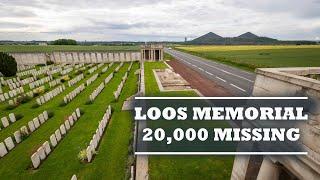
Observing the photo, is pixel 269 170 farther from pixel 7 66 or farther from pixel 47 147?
pixel 7 66

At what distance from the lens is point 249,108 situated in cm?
572

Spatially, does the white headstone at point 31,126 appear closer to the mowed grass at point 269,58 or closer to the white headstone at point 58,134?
the white headstone at point 58,134

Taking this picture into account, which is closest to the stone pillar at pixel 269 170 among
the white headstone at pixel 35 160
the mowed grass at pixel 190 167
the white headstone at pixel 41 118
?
the mowed grass at pixel 190 167

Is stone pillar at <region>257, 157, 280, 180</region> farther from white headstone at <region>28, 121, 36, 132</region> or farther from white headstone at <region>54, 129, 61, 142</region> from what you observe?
white headstone at <region>28, 121, 36, 132</region>

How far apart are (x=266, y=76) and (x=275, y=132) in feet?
4.30

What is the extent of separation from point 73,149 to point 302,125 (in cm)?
1207

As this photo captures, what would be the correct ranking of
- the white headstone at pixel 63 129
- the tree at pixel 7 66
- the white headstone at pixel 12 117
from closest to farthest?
the white headstone at pixel 63 129, the white headstone at pixel 12 117, the tree at pixel 7 66

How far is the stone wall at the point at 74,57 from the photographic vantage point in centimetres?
6366

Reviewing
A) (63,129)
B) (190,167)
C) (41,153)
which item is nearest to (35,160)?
(41,153)

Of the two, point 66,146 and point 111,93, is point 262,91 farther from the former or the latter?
point 111,93

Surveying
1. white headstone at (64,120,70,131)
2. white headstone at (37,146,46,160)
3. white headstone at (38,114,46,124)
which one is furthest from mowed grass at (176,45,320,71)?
white headstone at (37,146,46,160)

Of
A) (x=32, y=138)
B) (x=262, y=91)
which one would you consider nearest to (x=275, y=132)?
(x=262, y=91)

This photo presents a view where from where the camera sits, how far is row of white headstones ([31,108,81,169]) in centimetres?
1181

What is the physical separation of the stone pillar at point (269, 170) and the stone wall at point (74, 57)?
63.3 m
